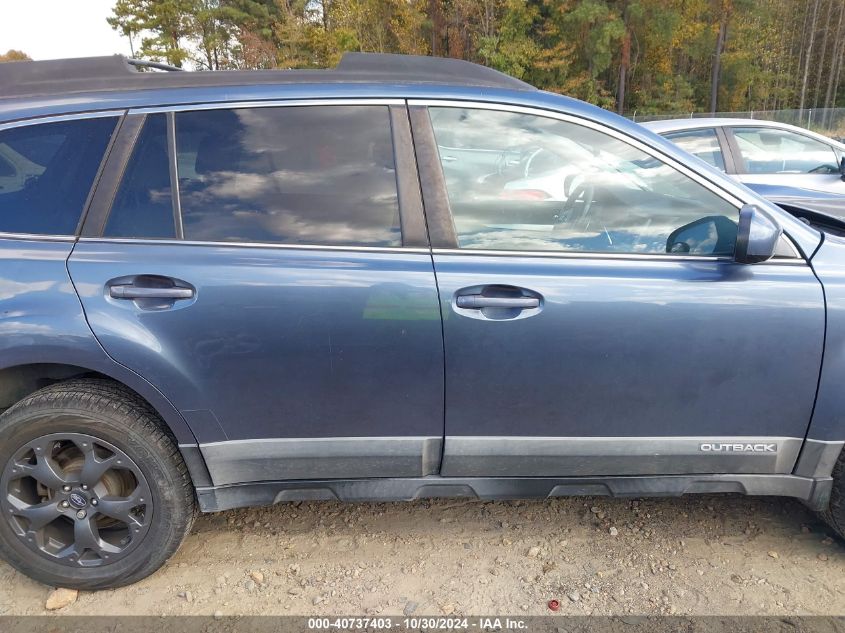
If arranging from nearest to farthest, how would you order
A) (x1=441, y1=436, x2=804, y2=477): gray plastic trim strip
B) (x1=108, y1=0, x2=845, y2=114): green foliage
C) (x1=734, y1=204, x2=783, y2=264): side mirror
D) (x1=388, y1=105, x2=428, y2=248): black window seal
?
1. (x1=734, y1=204, x2=783, y2=264): side mirror
2. (x1=388, y1=105, x2=428, y2=248): black window seal
3. (x1=441, y1=436, x2=804, y2=477): gray plastic trim strip
4. (x1=108, y1=0, x2=845, y2=114): green foliage

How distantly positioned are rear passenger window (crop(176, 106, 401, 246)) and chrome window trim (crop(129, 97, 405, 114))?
17mm

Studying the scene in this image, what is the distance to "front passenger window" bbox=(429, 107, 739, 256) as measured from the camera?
6.93 feet

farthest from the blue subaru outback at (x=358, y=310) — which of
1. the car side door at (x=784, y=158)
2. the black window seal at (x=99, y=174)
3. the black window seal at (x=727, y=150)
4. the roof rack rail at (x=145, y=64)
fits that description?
the car side door at (x=784, y=158)

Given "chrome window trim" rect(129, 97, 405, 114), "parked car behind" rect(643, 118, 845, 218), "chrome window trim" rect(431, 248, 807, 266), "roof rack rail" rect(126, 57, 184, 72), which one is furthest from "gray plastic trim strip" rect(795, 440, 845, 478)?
"parked car behind" rect(643, 118, 845, 218)

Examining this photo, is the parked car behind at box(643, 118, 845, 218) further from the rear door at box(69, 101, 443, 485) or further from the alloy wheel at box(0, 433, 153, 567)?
the alloy wheel at box(0, 433, 153, 567)

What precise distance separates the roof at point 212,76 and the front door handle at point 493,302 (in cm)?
87

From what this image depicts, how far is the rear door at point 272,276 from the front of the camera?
198 cm

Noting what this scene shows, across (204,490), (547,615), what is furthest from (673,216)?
(204,490)

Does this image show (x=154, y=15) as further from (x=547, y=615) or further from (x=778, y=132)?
(x=547, y=615)

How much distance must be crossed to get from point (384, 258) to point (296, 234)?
0.34 meters

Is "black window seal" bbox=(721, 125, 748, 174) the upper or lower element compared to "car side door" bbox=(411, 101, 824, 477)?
upper

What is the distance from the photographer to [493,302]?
78.7 inches

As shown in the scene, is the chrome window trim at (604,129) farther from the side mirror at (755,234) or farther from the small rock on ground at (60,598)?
the small rock on ground at (60,598)

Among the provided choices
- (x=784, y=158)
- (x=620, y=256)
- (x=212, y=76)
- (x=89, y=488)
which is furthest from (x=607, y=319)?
(x=784, y=158)
